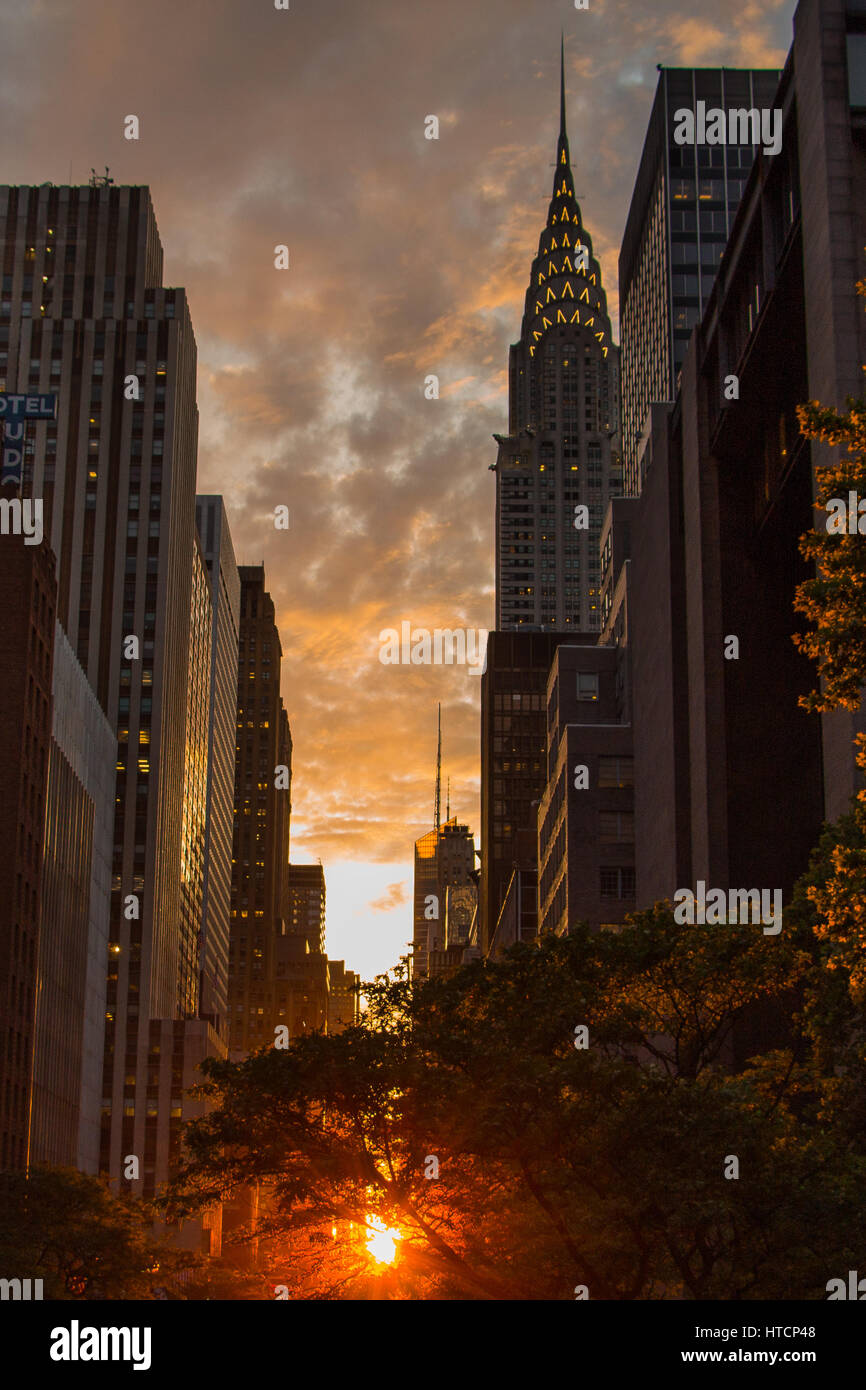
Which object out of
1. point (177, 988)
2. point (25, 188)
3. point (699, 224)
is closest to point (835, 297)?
point (699, 224)

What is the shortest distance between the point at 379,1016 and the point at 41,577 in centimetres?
6562

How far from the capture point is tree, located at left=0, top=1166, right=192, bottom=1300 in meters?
56.4

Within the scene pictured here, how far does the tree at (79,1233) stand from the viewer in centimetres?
5644

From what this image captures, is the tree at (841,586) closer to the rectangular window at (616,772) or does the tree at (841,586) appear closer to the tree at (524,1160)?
the tree at (524,1160)

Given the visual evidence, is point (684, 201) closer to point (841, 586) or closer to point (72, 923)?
point (72, 923)

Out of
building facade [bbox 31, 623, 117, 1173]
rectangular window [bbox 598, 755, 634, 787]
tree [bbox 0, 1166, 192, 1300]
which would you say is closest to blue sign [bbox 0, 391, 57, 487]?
building facade [bbox 31, 623, 117, 1173]

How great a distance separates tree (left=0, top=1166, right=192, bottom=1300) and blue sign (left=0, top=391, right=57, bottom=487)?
43.5m

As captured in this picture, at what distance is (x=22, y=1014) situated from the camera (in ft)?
302

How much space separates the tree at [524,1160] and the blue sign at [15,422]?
63.3 m

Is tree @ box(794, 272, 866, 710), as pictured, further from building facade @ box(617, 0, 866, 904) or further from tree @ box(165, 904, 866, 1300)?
building facade @ box(617, 0, 866, 904)

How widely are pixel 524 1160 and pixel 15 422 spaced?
238 ft

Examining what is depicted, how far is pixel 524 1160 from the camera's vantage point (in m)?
27.6

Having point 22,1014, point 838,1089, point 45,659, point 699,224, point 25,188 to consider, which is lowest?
point 838,1089
